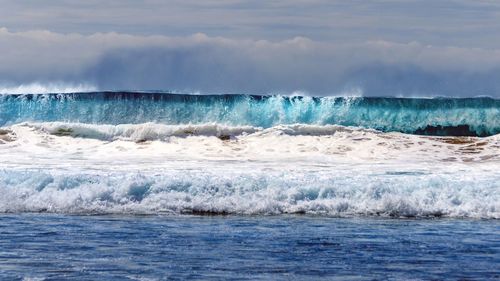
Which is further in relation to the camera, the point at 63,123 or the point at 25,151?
the point at 63,123

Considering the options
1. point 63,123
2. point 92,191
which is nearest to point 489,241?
point 92,191

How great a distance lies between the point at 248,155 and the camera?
2302 centimetres

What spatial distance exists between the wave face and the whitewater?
43 millimetres

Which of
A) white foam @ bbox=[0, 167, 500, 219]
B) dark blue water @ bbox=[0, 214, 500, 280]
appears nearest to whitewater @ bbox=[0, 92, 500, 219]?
white foam @ bbox=[0, 167, 500, 219]

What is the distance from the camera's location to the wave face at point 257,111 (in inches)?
1132

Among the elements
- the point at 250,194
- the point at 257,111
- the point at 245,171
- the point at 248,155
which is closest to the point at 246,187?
the point at 250,194

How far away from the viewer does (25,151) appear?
23.2 metres

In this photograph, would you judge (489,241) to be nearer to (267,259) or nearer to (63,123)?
(267,259)

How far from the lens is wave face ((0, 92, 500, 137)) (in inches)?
1132

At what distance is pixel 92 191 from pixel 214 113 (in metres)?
12.8

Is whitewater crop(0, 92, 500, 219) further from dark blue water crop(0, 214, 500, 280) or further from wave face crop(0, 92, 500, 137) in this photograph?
A: dark blue water crop(0, 214, 500, 280)

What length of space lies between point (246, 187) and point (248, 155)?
6.34m

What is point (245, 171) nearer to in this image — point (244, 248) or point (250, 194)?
point (250, 194)

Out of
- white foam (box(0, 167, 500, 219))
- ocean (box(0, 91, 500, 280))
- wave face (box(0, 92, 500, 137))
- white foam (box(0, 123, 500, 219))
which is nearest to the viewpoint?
ocean (box(0, 91, 500, 280))
